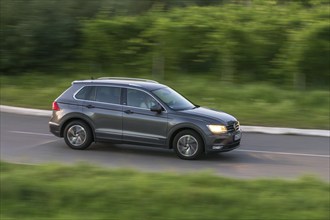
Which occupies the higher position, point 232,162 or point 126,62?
point 126,62

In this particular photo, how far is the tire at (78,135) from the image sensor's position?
13.1 m

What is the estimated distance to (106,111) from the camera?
42.2 ft

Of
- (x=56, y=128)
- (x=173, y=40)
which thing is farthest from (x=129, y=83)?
(x=173, y=40)

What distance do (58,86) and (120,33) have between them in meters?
4.03

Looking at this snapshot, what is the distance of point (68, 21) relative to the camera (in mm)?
25812

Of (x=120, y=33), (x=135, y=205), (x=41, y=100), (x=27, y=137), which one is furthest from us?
(x=120, y=33)

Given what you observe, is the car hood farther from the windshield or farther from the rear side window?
the rear side window

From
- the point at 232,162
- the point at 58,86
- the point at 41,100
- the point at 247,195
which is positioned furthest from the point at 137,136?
the point at 58,86

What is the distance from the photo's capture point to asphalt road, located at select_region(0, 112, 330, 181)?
11289mm

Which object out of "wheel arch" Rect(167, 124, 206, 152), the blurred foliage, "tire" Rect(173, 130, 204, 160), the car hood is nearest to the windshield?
the car hood

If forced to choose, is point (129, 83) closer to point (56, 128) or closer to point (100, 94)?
point (100, 94)

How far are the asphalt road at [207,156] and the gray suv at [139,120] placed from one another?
35 centimetres

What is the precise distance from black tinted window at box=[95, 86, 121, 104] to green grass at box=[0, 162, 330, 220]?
4.72 meters

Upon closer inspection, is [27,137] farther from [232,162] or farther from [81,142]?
[232,162]
